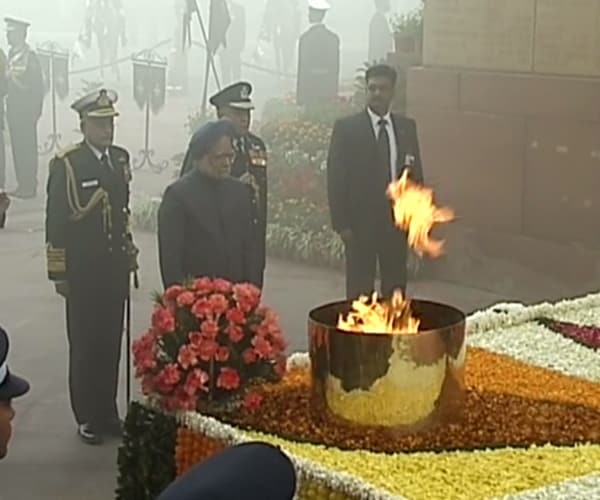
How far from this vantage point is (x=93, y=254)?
5.15 m

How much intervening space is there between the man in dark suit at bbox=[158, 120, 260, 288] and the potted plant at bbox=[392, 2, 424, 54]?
366 cm

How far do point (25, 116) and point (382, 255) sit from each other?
2.18 m

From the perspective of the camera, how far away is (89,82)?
6.99 meters

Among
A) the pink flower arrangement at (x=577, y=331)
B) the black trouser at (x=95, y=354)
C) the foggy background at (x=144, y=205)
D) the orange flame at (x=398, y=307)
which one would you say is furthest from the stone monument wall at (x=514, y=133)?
the orange flame at (x=398, y=307)

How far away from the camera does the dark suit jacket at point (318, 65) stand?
8.08 meters

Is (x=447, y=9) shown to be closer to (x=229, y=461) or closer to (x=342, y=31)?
(x=342, y=31)

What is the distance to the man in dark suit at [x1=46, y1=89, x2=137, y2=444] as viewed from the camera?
5066mm

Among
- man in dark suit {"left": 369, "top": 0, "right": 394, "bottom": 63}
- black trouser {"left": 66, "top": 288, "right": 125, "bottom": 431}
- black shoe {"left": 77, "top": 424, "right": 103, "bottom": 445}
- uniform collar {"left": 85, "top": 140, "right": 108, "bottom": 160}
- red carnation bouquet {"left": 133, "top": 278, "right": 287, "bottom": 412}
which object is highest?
man in dark suit {"left": 369, "top": 0, "right": 394, "bottom": 63}

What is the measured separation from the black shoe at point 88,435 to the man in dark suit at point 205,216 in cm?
78

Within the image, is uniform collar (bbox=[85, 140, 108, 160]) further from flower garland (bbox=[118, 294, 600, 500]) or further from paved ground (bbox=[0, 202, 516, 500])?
flower garland (bbox=[118, 294, 600, 500])

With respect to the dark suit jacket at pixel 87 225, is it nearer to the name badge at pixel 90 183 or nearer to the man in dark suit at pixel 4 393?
the name badge at pixel 90 183

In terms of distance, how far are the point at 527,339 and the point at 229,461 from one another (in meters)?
2.51

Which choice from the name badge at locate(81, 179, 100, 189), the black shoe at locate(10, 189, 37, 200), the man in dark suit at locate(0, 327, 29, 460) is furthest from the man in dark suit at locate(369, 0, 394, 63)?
the man in dark suit at locate(0, 327, 29, 460)

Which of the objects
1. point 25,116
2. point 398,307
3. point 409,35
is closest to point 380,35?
point 409,35
